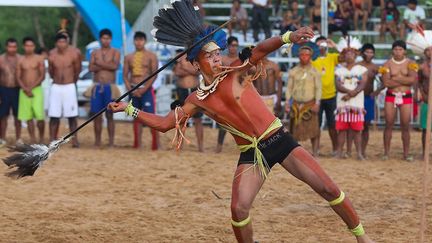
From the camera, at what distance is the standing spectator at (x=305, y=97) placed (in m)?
13.6

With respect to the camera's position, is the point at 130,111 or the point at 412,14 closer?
the point at 130,111

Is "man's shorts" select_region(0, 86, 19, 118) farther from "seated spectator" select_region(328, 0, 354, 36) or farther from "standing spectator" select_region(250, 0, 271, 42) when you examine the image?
"seated spectator" select_region(328, 0, 354, 36)

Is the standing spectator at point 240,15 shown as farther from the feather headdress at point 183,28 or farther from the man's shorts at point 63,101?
the feather headdress at point 183,28

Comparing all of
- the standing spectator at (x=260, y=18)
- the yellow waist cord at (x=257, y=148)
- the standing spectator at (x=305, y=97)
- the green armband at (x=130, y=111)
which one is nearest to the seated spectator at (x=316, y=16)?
the standing spectator at (x=260, y=18)

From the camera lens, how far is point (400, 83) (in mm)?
13555

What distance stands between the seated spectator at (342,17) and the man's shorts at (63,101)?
659cm

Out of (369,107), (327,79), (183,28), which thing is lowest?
(369,107)

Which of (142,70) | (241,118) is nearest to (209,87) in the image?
(241,118)

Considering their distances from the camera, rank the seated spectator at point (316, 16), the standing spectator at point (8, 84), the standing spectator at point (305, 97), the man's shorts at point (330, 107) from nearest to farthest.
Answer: the standing spectator at point (305, 97)
the man's shorts at point (330, 107)
the standing spectator at point (8, 84)
the seated spectator at point (316, 16)

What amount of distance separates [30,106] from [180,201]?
5.66m

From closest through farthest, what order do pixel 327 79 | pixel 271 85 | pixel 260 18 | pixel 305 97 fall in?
pixel 305 97, pixel 327 79, pixel 271 85, pixel 260 18

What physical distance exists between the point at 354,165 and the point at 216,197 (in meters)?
3.43

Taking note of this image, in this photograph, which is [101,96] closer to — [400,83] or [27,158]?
[400,83]

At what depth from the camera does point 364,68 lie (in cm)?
1388
